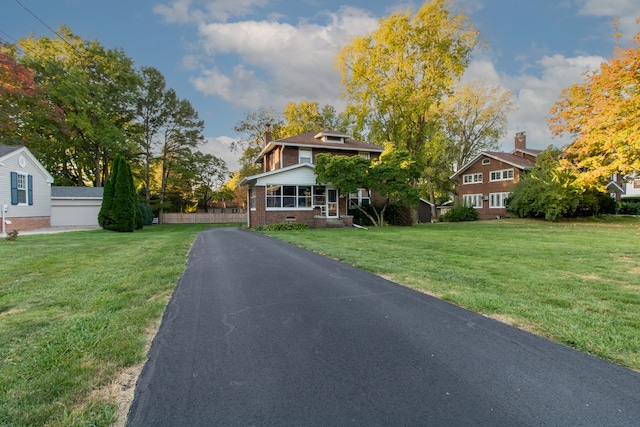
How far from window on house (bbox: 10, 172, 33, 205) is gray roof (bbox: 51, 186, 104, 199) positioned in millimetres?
4083

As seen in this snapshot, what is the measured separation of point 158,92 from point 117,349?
3677 cm

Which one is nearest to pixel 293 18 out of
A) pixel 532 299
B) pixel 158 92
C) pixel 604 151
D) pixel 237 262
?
pixel 237 262

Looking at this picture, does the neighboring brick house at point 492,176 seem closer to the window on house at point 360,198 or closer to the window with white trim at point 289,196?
the window on house at point 360,198

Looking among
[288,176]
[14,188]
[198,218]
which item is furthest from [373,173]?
[198,218]

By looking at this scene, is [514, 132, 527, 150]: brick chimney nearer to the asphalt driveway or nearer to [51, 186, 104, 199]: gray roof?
the asphalt driveway

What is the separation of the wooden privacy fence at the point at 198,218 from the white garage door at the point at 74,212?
9.17 metres

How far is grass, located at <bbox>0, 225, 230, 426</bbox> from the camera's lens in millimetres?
2059

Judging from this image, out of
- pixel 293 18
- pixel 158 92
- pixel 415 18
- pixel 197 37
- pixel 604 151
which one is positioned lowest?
pixel 604 151

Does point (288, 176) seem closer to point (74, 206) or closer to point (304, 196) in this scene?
point (304, 196)

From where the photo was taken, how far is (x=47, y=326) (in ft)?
11.4

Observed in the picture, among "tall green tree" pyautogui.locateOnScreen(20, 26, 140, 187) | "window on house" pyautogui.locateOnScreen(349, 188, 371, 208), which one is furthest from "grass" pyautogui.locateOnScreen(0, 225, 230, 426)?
"tall green tree" pyautogui.locateOnScreen(20, 26, 140, 187)

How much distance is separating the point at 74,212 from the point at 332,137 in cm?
2123

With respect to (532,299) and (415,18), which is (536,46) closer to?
(415,18)

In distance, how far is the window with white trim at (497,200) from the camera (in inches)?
1297
